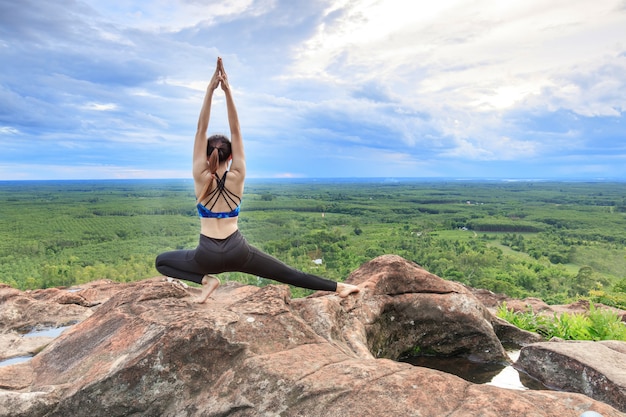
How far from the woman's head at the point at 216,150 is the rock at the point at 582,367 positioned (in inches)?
211

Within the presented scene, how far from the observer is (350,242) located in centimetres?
6181

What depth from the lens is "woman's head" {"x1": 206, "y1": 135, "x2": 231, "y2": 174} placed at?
5406 mm

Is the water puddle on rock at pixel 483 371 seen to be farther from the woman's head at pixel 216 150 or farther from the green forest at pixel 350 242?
the green forest at pixel 350 242

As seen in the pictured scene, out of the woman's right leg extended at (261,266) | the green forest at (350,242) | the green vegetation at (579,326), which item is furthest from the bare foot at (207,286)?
the green forest at (350,242)

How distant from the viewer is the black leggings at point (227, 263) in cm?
564

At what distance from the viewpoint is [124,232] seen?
71.4 metres

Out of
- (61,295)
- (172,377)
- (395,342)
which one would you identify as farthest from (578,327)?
(61,295)

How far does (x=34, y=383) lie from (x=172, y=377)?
1873mm

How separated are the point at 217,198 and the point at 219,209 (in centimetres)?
15

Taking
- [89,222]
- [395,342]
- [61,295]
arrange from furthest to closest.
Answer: [89,222] < [61,295] < [395,342]

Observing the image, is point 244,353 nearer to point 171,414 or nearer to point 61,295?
point 171,414

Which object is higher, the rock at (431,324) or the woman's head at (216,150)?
the woman's head at (216,150)

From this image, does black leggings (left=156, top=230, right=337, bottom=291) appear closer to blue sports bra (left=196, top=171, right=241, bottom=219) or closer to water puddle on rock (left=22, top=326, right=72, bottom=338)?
blue sports bra (left=196, top=171, right=241, bottom=219)

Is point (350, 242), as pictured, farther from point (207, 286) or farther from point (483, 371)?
point (207, 286)
